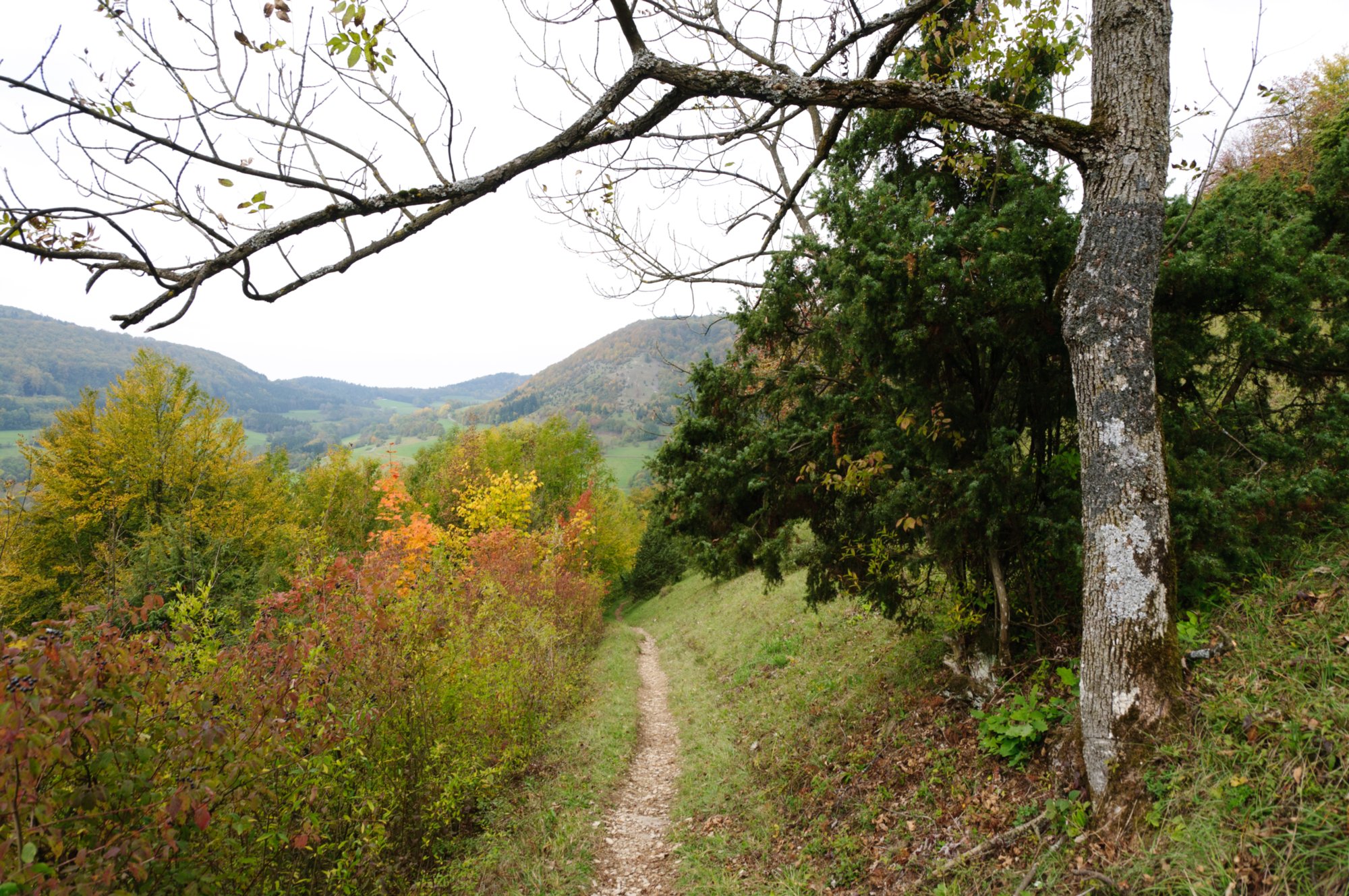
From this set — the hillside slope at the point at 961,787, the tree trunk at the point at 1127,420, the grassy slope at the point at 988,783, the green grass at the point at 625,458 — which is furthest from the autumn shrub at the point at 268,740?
the green grass at the point at 625,458

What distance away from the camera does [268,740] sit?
337 centimetres

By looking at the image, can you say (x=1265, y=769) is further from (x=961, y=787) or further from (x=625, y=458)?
(x=625, y=458)

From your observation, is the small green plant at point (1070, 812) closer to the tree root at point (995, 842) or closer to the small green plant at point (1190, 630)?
the tree root at point (995, 842)

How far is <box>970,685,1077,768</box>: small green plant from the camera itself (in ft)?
13.5

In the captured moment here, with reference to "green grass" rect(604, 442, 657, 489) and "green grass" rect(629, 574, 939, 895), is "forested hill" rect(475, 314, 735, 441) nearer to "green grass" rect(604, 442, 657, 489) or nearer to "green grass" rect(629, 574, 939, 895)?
"green grass" rect(604, 442, 657, 489)

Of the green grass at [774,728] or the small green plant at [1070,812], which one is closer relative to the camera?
the small green plant at [1070,812]

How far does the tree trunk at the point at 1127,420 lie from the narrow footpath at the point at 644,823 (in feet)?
14.3

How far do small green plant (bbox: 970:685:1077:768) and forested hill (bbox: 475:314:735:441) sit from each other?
92282 millimetres

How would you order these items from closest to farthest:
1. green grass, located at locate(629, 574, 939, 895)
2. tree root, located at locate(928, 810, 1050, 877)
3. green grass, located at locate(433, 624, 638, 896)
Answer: tree root, located at locate(928, 810, 1050, 877) → green grass, located at locate(629, 574, 939, 895) → green grass, located at locate(433, 624, 638, 896)

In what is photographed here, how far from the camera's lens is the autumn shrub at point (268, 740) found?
229 cm

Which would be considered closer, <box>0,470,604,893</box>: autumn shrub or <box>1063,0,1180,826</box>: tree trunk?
<box>0,470,604,893</box>: autumn shrub

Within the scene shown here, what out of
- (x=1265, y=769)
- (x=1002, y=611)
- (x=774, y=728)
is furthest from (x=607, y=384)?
(x=1265, y=769)

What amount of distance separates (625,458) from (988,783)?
10072 centimetres

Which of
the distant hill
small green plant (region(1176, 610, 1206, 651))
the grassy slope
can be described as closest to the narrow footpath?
the grassy slope
